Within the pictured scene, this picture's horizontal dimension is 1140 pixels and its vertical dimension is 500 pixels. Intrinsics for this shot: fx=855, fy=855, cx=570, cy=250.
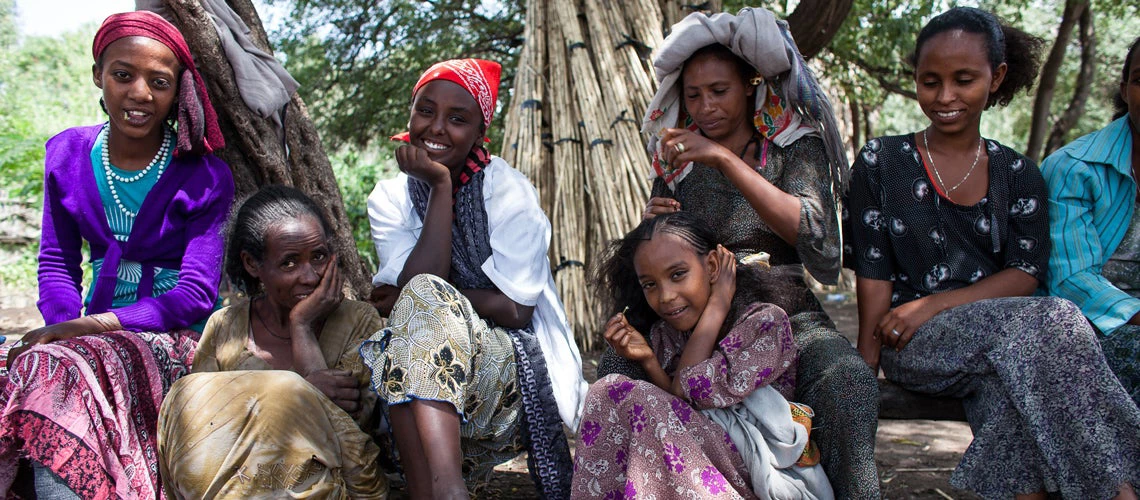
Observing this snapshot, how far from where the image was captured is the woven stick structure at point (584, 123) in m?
4.72

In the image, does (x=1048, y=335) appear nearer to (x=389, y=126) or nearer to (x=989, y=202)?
(x=989, y=202)

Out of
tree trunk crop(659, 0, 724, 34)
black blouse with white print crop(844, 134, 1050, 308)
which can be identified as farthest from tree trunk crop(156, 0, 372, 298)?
tree trunk crop(659, 0, 724, 34)

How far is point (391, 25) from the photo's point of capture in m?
9.10

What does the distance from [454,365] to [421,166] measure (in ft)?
2.30

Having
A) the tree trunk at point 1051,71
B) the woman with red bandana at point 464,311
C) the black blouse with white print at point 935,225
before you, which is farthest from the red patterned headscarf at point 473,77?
the tree trunk at point 1051,71

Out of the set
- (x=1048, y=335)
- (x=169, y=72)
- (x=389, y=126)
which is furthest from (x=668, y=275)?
(x=389, y=126)

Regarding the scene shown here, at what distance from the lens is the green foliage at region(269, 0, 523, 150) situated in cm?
885

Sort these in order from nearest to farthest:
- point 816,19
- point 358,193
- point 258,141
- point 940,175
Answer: point 940,175, point 258,141, point 816,19, point 358,193

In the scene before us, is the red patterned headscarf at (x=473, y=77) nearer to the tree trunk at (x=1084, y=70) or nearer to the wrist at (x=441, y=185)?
the wrist at (x=441, y=185)

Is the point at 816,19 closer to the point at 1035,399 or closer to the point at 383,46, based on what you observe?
the point at 1035,399

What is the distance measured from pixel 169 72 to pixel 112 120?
245 millimetres

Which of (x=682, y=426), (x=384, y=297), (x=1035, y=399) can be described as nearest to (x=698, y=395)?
(x=682, y=426)

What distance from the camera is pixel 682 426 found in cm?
227

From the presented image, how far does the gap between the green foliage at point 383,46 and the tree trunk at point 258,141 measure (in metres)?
5.21
